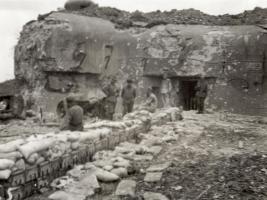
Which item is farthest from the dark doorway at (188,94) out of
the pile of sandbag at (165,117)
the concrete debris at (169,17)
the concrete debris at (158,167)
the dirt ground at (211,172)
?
the concrete debris at (158,167)

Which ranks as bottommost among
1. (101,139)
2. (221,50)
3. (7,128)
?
(7,128)

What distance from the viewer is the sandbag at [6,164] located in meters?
4.23

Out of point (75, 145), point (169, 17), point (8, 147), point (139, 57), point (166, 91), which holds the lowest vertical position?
point (166, 91)

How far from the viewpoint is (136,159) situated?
6738 mm

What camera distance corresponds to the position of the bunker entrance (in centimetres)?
1958

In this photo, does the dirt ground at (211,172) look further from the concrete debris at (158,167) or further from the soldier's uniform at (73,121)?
the soldier's uniform at (73,121)

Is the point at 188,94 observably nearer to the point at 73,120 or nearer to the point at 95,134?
the point at 73,120

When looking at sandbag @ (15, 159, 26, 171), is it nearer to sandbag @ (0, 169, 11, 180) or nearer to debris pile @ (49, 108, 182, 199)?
sandbag @ (0, 169, 11, 180)

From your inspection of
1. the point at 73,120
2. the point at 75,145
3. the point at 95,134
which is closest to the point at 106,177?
the point at 75,145

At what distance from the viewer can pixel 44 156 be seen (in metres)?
5.06

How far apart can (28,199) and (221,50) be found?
48.8 feet

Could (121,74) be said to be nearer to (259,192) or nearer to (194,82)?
(194,82)

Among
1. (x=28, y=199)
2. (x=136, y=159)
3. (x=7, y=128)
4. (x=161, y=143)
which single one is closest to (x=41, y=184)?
(x=28, y=199)

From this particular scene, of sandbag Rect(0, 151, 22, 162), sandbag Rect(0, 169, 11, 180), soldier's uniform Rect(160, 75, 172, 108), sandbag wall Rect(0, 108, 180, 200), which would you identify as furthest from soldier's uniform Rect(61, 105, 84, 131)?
soldier's uniform Rect(160, 75, 172, 108)
